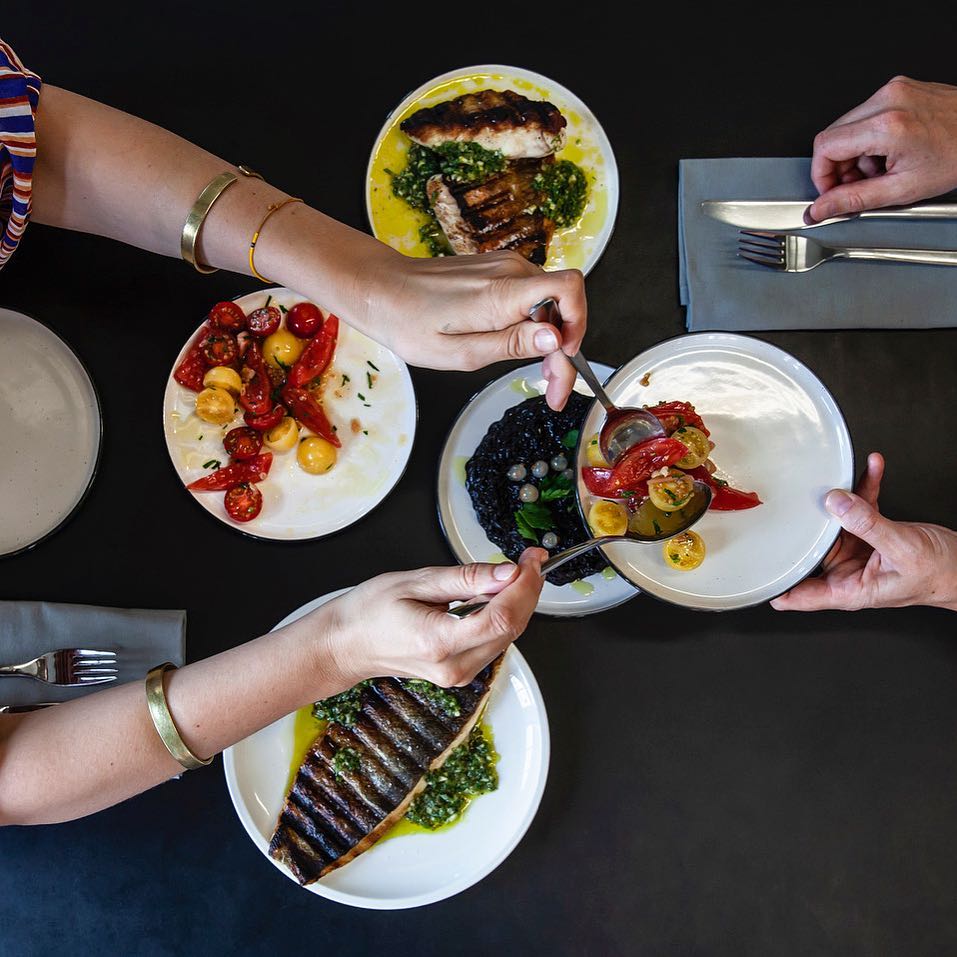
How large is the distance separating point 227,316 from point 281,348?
15 centimetres

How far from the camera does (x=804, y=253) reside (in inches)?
82.4

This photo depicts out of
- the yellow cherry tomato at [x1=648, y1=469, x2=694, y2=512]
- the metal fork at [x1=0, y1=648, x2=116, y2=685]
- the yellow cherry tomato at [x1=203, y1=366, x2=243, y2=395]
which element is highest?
the yellow cherry tomato at [x1=203, y1=366, x2=243, y2=395]

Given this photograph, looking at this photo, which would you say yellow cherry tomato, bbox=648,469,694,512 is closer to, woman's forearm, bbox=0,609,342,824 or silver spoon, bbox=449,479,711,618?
silver spoon, bbox=449,479,711,618

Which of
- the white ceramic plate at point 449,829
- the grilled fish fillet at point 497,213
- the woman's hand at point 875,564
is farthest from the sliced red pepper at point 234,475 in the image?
the woman's hand at point 875,564

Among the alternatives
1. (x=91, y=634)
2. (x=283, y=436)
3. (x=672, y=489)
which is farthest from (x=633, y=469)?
(x=91, y=634)

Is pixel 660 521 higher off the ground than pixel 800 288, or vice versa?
pixel 800 288

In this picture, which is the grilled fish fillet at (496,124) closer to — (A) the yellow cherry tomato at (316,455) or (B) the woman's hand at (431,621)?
(A) the yellow cherry tomato at (316,455)

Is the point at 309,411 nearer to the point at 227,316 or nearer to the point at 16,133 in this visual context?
the point at 227,316

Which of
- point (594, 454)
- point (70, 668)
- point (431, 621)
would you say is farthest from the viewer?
point (70, 668)

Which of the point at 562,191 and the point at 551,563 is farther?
the point at 562,191

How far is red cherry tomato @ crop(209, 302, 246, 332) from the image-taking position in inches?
79.7

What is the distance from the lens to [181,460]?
2016 millimetres

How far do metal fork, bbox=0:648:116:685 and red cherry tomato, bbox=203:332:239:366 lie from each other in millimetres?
745

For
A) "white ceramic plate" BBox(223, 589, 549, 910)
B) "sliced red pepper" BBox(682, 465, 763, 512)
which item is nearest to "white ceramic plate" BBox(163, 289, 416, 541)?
"white ceramic plate" BBox(223, 589, 549, 910)
